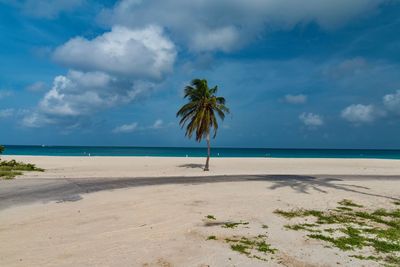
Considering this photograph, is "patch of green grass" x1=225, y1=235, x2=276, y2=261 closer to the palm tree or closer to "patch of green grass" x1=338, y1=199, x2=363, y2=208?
"patch of green grass" x1=338, y1=199, x2=363, y2=208

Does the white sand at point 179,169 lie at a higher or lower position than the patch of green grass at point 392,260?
higher

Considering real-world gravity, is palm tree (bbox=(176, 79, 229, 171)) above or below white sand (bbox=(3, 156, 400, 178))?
above

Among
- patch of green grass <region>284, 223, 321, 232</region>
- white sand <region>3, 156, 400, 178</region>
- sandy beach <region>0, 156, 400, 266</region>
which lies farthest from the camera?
white sand <region>3, 156, 400, 178</region>

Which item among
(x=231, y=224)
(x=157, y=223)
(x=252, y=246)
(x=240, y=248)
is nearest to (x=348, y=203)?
(x=231, y=224)

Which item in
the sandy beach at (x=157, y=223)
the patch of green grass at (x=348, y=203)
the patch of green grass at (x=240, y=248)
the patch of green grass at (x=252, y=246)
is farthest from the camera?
the patch of green grass at (x=348, y=203)

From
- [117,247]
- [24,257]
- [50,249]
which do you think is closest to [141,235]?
[117,247]

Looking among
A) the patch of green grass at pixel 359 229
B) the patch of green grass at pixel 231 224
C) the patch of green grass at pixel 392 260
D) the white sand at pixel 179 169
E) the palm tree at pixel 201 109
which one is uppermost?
the palm tree at pixel 201 109

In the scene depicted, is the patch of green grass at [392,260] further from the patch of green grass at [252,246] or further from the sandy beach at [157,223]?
the patch of green grass at [252,246]

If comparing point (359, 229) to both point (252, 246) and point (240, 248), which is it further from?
point (240, 248)

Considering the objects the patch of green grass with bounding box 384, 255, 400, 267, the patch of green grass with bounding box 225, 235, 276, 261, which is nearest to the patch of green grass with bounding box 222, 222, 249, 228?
the patch of green grass with bounding box 225, 235, 276, 261

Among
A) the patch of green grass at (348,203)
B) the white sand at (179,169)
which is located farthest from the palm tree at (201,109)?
the patch of green grass at (348,203)

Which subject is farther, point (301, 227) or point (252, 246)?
point (301, 227)

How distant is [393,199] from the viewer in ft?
56.7

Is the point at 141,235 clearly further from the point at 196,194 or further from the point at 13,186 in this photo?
the point at 13,186
